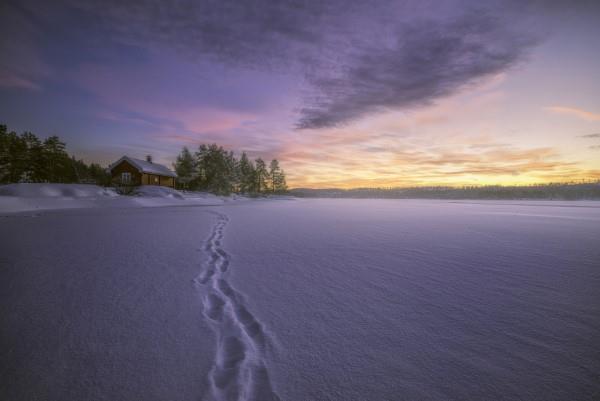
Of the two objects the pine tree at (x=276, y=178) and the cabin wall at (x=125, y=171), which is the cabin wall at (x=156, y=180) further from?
the pine tree at (x=276, y=178)

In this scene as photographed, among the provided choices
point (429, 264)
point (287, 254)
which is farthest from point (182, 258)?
point (429, 264)

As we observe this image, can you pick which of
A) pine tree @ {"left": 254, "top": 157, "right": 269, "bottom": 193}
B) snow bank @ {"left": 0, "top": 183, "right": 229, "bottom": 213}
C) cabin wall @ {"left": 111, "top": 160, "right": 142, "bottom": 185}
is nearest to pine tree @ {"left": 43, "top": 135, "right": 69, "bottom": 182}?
cabin wall @ {"left": 111, "top": 160, "right": 142, "bottom": 185}

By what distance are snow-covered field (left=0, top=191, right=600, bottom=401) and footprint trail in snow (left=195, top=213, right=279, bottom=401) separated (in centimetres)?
1

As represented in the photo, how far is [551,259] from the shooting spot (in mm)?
4164

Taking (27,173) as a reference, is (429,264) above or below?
below

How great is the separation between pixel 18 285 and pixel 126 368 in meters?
2.57

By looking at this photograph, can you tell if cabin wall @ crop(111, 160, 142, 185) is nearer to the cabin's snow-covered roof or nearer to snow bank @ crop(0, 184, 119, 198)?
the cabin's snow-covered roof

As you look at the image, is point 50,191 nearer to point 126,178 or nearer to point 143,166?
point 143,166

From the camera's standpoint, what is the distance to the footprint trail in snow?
137 centimetres

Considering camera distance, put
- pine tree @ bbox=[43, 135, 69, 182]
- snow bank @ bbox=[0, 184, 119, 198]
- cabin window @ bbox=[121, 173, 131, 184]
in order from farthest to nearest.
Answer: pine tree @ bbox=[43, 135, 69, 182], cabin window @ bbox=[121, 173, 131, 184], snow bank @ bbox=[0, 184, 119, 198]

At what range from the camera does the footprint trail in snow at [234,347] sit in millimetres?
1368

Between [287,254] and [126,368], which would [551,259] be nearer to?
[287,254]

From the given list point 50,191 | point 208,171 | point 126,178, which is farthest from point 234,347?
point 208,171

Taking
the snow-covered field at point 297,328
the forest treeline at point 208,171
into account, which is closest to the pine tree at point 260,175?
the forest treeline at point 208,171
